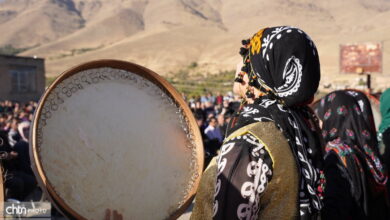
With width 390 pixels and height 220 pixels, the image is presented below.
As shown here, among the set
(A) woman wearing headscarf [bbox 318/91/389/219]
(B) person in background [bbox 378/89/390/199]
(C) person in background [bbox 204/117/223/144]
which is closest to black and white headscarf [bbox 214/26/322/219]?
(A) woman wearing headscarf [bbox 318/91/389/219]

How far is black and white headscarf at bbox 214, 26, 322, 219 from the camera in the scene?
51.2 inches

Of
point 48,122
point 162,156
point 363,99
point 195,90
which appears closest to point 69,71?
point 48,122

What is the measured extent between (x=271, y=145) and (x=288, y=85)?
0.19 metres

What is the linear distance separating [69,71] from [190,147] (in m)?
0.58

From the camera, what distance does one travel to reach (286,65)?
1295 millimetres

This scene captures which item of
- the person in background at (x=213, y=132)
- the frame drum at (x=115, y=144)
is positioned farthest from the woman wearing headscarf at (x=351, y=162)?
the person in background at (x=213, y=132)

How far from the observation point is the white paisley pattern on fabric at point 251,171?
1.19m

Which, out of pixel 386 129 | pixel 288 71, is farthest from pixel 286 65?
pixel 386 129

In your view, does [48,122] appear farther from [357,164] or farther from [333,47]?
[333,47]

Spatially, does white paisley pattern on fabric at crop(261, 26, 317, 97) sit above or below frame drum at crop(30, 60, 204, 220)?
above

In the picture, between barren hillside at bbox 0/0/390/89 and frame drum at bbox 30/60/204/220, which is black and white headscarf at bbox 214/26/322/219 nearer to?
frame drum at bbox 30/60/204/220

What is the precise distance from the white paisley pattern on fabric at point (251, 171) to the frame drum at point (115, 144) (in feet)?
1.73

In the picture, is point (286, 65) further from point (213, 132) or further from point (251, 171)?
point (213, 132)

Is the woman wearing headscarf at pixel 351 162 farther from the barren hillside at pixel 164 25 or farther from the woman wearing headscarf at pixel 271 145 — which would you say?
the barren hillside at pixel 164 25
